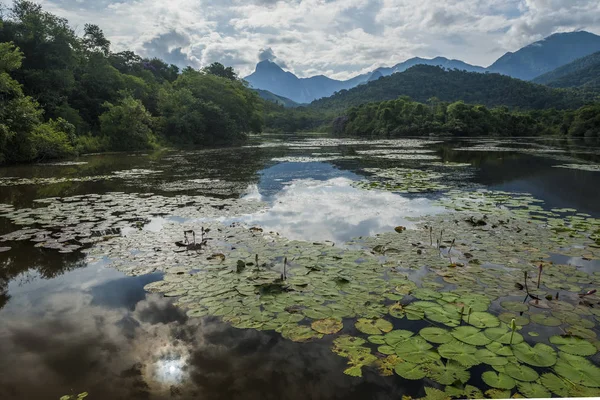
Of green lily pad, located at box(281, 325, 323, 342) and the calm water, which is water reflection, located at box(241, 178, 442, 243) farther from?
green lily pad, located at box(281, 325, 323, 342)

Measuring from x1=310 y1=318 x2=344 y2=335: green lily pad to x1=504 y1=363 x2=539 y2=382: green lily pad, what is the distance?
1.66 meters

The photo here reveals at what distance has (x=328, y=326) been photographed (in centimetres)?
392

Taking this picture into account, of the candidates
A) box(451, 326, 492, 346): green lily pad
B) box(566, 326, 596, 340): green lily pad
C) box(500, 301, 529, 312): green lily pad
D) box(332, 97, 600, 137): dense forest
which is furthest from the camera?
box(332, 97, 600, 137): dense forest

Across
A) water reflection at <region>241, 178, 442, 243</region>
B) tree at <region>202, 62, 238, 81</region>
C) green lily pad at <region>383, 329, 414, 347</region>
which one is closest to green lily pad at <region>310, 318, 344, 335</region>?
green lily pad at <region>383, 329, 414, 347</region>

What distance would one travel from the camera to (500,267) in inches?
222

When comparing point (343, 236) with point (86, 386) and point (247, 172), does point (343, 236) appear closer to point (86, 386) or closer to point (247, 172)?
point (86, 386)

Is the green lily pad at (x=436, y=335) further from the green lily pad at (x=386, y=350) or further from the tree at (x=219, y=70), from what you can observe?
the tree at (x=219, y=70)

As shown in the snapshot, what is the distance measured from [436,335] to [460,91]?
494 feet

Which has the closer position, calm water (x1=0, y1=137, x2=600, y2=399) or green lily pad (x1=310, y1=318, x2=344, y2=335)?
calm water (x1=0, y1=137, x2=600, y2=399)

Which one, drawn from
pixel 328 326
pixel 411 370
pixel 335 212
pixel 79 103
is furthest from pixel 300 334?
pixel 79 103

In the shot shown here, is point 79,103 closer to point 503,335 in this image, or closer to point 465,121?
point 503,335

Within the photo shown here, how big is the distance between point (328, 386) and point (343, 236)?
4.51 metres

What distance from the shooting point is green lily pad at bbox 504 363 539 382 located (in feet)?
9.81

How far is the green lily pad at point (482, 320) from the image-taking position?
12.7ft
